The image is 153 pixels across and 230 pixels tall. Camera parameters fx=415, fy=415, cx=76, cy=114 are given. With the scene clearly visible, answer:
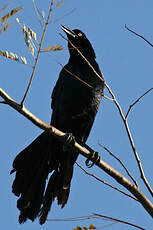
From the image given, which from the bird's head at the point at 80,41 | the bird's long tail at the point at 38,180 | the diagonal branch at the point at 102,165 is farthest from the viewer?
the bird's head at the point at 80,41

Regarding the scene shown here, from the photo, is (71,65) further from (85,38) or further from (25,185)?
(25,185)

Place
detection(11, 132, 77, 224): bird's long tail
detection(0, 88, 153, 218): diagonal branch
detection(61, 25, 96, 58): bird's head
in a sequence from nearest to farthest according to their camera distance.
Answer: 1. detection(0, 88, 153, 218): diagonal branch
2. detection(11, 132, 77, 224): bird's long tail
3. detection(61, 25, 96, 58): bird's head

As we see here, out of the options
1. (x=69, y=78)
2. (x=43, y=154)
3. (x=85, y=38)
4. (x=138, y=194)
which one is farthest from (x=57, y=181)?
(x=85, y=38)

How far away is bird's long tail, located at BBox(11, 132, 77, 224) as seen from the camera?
5.31m

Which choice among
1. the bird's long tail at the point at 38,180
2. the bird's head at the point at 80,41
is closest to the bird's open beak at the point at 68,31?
the bird's head at the point at 80,41

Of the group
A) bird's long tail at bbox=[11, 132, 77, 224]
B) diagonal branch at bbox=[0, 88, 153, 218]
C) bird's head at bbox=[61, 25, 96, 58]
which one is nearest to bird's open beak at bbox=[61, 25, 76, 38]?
bird's head at bbox=[61, 25, 96, 58]

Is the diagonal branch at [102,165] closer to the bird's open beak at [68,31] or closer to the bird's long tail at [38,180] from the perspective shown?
the bird's long tail at [38,180]

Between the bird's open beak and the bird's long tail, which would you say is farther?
the bird's open beak

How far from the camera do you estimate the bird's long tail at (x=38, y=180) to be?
531 cm

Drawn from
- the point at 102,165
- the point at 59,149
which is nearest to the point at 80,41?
the point at 59,149

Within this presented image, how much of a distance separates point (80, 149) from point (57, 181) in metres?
1.34

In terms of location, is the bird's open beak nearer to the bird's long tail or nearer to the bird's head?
the bird's head

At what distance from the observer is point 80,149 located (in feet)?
14.6

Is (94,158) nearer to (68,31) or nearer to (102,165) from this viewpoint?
(102,165)
